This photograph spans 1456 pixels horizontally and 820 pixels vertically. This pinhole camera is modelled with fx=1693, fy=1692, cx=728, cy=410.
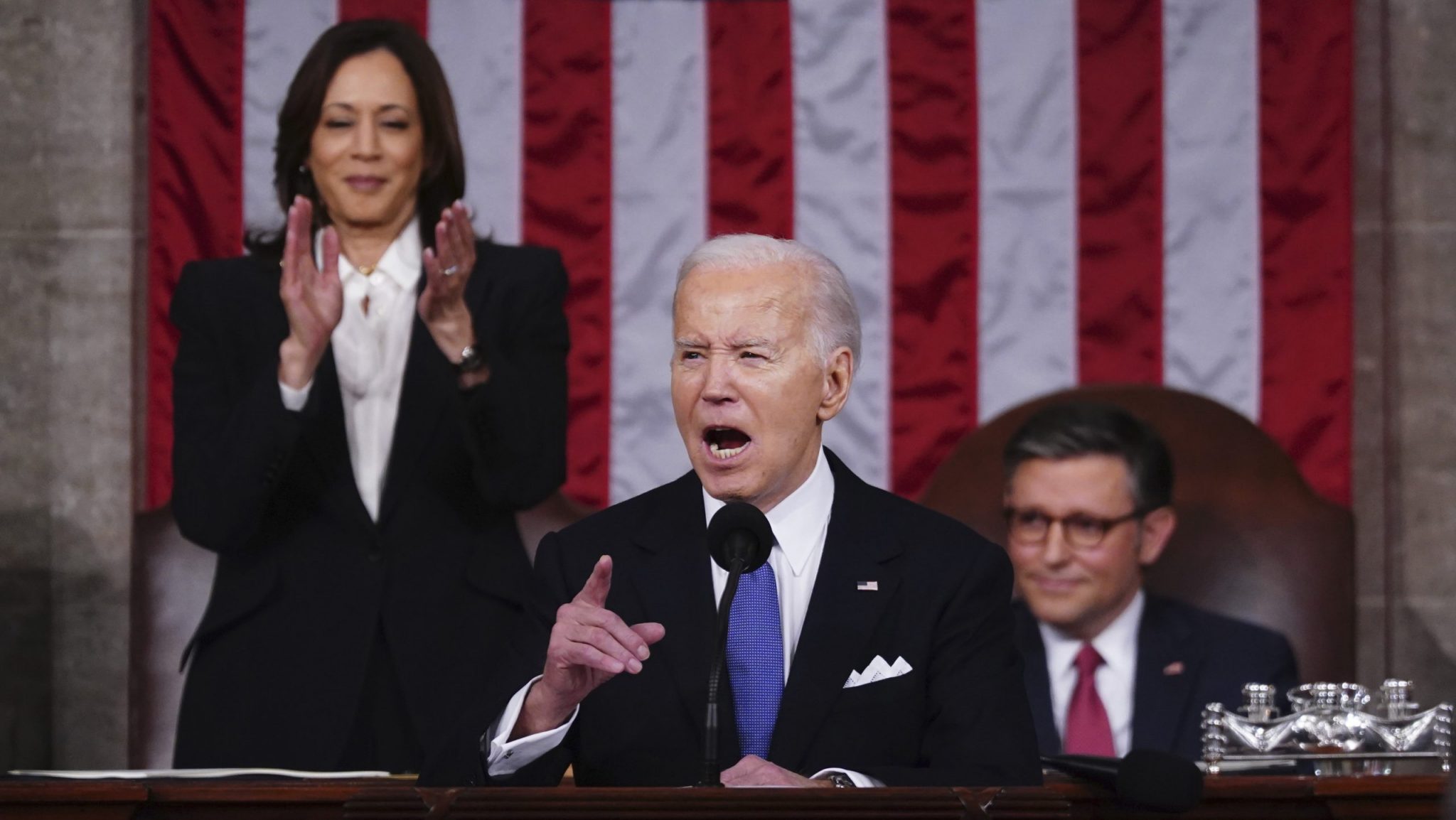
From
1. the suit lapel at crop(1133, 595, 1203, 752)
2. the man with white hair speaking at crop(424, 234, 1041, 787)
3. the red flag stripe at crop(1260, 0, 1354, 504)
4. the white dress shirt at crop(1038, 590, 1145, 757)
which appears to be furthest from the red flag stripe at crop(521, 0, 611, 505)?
the man with white hair speaking at crop(424, 234, 1041, 787)

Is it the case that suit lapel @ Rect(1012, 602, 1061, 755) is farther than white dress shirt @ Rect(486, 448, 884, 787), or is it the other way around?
suit lapel @ Rect(1012, 602, 1061, 755)

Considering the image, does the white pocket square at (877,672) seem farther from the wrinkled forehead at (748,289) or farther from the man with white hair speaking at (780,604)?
the wrinkled forehead at (748,289)

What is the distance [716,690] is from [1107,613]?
2.21m

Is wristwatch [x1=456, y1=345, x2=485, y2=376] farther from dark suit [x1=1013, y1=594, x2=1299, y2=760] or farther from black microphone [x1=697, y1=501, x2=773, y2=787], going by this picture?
black microphone [x1=697, y1=501, x2=773, y2=787]

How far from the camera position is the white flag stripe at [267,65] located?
422cm

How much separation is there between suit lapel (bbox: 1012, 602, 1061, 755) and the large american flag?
54cm

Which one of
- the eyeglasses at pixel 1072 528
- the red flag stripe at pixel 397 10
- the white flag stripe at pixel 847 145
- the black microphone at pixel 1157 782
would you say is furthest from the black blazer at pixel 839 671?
the red flag stripe at pixel 397 10

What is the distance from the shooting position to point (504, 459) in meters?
3.85

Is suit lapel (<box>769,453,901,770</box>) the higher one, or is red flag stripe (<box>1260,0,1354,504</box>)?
red flag stripe (<box>1260,0,1354,504</box>)

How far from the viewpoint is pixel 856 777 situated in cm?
214

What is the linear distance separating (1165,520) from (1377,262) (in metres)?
1.04

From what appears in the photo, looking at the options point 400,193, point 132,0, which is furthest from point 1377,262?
point 132,0

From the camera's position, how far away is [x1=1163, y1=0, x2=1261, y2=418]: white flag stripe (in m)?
4.36

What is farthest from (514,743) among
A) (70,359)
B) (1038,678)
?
(70,359)
